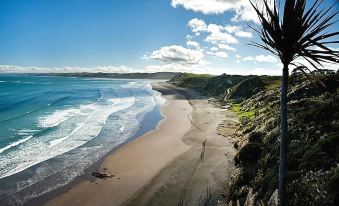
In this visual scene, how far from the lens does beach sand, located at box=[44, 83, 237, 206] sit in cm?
1720

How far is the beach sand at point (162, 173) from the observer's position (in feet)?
56.4

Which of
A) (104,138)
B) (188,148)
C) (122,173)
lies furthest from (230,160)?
(104,138)

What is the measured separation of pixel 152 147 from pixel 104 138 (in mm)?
5901

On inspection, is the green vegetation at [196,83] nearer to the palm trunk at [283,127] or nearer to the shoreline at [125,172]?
the shoreline at [125,172]

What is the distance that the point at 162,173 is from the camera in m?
21.1

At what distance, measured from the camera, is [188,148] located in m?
27.1

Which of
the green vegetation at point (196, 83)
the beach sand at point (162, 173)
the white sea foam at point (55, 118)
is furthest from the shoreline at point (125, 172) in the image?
the green vegetation at point (196, 83)

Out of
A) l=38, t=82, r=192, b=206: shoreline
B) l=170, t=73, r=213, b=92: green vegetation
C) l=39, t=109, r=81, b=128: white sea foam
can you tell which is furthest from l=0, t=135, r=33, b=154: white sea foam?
l=170, t=73, r=213, b=92: green vegetation

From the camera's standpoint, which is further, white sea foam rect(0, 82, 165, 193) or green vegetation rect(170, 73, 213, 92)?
green vegetation rect(170, 73, 213, 92)

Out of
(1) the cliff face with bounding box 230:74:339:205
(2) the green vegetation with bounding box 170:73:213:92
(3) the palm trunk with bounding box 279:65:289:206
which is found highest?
(3) the palm trunk with bounding box 279:65:289:206

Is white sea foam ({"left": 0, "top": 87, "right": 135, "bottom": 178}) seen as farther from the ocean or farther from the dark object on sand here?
the dark object on sand

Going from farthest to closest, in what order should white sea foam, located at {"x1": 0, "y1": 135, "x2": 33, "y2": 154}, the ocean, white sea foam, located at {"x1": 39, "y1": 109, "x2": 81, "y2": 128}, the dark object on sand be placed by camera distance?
white sea foam, located at {"x1": 39, "y1": 109, "x2": 81, "y2": 128}
white sea foam, located at {"x1": 0, "y1": 135, "x2": 33, "y2": 154}
the dark object on sand
the ocean

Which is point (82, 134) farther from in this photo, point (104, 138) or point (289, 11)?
point (289, 11)

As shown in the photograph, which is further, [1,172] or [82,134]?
[82,134]
